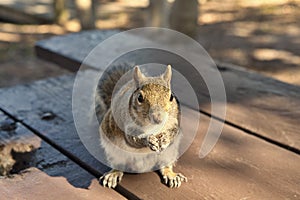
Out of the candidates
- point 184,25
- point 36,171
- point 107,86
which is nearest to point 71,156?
point 36,171

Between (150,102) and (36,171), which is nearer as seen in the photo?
(150,102)

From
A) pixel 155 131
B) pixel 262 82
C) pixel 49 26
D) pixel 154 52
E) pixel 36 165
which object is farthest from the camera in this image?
pixel 49 26

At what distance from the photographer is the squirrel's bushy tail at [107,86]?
3.19 feet

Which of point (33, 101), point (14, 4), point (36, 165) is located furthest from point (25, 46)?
point (36, 165)

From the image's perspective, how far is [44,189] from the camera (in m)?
0.80

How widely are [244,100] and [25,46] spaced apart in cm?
340

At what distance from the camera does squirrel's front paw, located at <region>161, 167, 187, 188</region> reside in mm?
805

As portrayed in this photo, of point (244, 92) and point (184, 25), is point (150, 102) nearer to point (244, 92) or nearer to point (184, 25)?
point (244, 92)

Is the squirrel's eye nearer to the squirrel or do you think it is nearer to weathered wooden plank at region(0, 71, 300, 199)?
the squirrel

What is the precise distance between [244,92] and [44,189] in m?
0.70

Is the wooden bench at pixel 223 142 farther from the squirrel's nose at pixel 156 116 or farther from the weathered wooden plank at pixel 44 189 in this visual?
the squirrel's nose at pixel 156 116

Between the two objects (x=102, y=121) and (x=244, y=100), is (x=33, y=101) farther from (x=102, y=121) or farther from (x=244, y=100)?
(x=244, y=100)

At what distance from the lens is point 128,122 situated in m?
0.77

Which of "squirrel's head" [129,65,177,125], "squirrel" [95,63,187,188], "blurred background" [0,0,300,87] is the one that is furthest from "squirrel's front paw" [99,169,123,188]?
"blurred background" [0,0,300,87]
